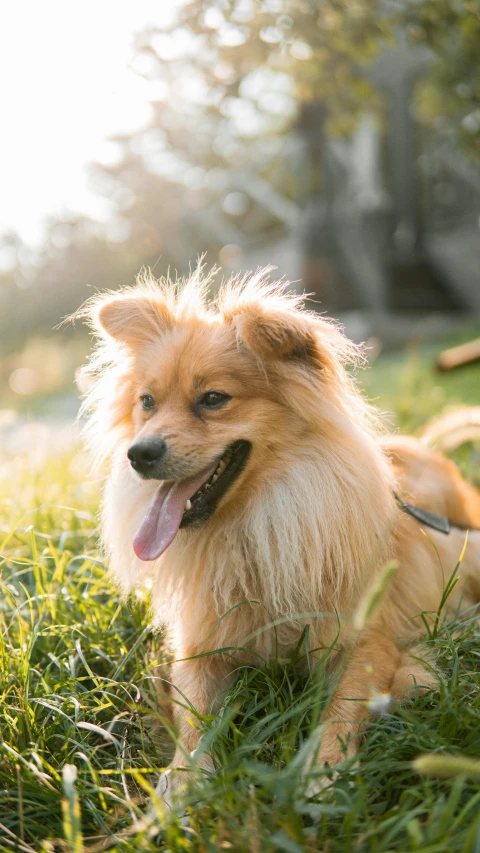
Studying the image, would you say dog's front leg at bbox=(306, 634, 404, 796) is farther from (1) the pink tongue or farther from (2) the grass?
(1) the pink tongue

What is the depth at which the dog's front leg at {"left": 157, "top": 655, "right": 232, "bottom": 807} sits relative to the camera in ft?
6.60

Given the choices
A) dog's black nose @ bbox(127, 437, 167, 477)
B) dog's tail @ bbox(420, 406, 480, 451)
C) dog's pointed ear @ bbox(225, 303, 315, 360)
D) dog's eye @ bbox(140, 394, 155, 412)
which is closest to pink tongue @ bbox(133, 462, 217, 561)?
dog's black nose @ bbox(127, 437, 167, 477)

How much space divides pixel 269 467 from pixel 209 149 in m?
16.1

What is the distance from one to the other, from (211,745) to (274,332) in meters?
1.39

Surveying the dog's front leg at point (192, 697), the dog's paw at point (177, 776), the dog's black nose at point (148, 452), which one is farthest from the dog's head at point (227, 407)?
the dog's paw at point (177, 776)

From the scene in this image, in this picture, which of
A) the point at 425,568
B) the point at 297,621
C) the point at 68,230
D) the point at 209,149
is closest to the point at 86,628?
the point at 297,621

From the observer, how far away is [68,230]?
22.6 metres

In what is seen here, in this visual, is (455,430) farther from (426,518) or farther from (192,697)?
(192,697)

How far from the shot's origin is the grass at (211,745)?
1553 mm

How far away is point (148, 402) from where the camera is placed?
8.86 ft

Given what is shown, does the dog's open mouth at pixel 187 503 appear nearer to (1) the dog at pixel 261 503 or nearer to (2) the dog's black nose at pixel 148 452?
(1) the dog at pixel 261 503

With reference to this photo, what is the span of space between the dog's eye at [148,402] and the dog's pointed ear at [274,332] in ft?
1.55

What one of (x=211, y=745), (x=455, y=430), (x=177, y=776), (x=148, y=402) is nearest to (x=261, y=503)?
(x=148, y=402)

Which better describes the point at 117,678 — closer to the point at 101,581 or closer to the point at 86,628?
the point at 86,628
